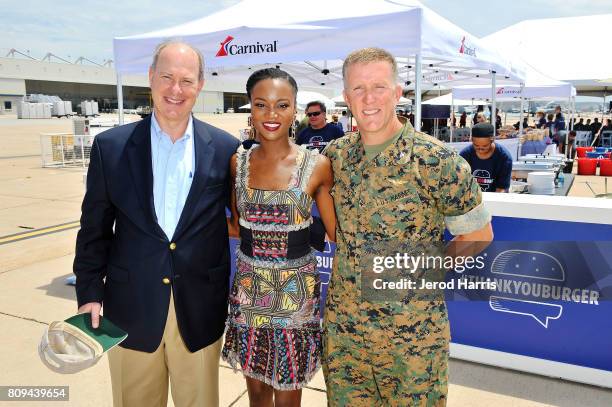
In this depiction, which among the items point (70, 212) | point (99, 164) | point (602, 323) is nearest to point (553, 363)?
point (602, 323)

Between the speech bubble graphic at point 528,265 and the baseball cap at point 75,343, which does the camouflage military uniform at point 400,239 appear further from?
the speech bubble graphic at point 528,265

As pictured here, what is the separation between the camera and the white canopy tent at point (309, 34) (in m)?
4.01

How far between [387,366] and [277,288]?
550 millimetres

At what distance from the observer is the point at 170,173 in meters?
2.00

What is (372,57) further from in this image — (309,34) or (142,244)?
(309,34)

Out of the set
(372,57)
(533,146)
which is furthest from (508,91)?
(372,57)

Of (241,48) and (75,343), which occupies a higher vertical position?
(241,48)

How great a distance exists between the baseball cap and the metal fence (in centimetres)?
1496

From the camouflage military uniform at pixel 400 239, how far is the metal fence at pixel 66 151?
602 inches

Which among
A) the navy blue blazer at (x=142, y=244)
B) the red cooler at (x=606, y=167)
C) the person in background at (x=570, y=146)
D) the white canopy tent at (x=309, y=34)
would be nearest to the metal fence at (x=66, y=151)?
the white canopy tent at (x=309, y=34)

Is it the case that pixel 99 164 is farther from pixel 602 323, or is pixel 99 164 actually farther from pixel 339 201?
pixel 602 323

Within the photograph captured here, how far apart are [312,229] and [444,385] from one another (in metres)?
0.87

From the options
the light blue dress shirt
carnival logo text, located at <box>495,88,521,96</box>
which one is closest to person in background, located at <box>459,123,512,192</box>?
the light blue dress shirt

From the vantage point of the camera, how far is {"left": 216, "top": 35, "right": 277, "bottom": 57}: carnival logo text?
4523 mm
